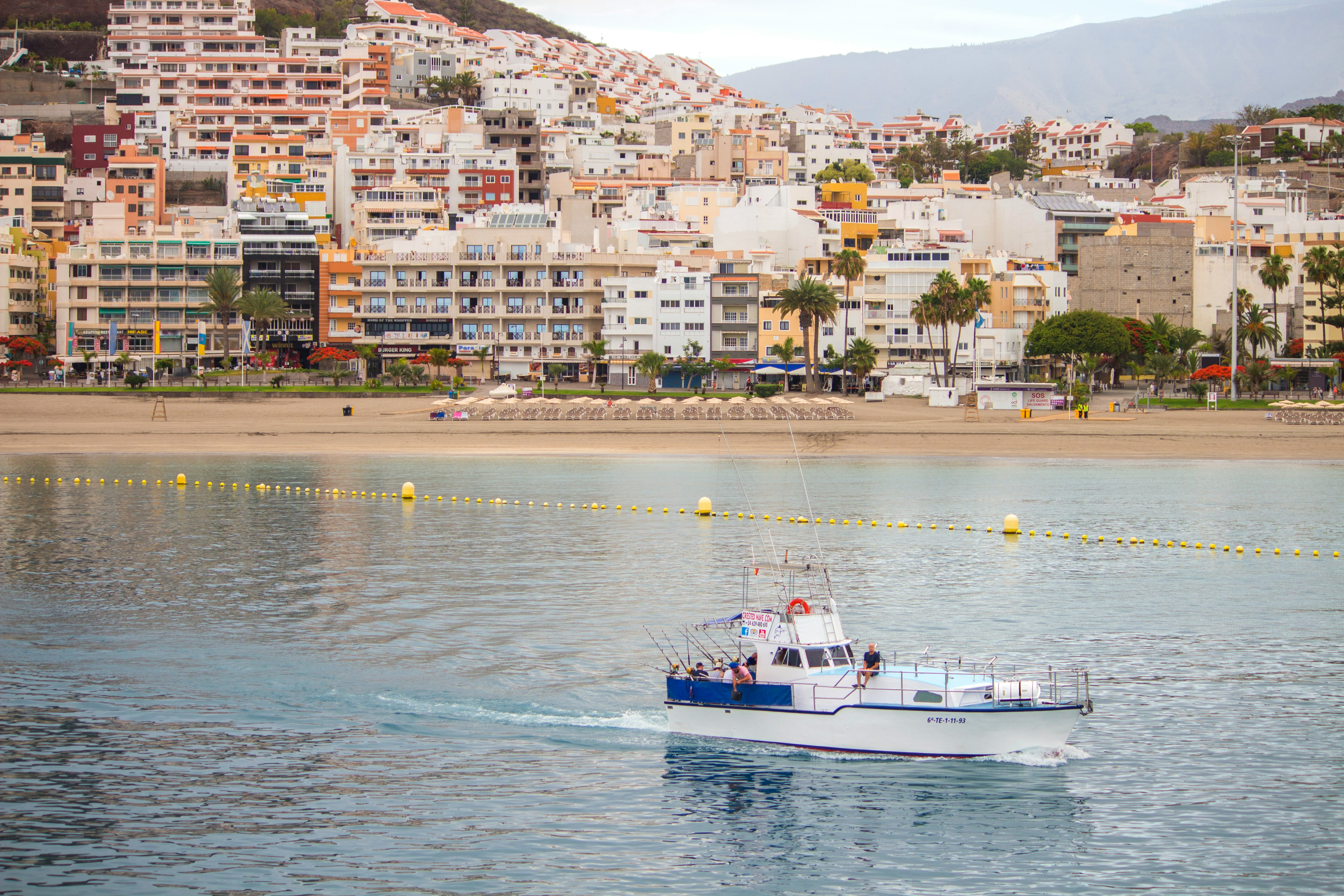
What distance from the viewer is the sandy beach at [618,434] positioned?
3250 inches

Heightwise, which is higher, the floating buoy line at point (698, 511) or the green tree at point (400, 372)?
the green tree at point (400, 372)

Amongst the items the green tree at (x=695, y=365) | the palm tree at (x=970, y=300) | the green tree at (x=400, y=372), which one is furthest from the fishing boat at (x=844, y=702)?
the green tree at (x=400, y=372)

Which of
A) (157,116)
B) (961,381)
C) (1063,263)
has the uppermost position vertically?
(157,116)

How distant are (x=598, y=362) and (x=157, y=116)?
3836 inches

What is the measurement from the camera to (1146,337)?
133875mm

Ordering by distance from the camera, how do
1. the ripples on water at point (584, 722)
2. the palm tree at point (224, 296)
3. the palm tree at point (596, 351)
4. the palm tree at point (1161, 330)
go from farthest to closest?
1. the palm tree at point (1161, 330)
2. the palm tree at point (596, 351)
3. the palm tree at point (224, 296)
4. the ripples on water at point (584, 722)

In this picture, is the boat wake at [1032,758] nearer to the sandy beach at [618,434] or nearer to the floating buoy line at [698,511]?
the floating buoy line at [698,511]

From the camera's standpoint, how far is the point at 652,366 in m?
122

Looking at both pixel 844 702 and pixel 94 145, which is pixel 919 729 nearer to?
pixel 844 702

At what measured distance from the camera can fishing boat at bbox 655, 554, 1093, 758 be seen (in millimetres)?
24766

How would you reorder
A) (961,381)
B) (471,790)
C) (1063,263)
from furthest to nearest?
1. (1063,263)
2. (961,381)
3. (471,790)

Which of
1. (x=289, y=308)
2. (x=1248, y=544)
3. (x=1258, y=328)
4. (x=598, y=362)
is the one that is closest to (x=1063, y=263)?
(x=1258, y=328)

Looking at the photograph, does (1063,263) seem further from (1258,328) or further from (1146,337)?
(1258,328)

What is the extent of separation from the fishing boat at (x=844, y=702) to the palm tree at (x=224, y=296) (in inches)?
4214
